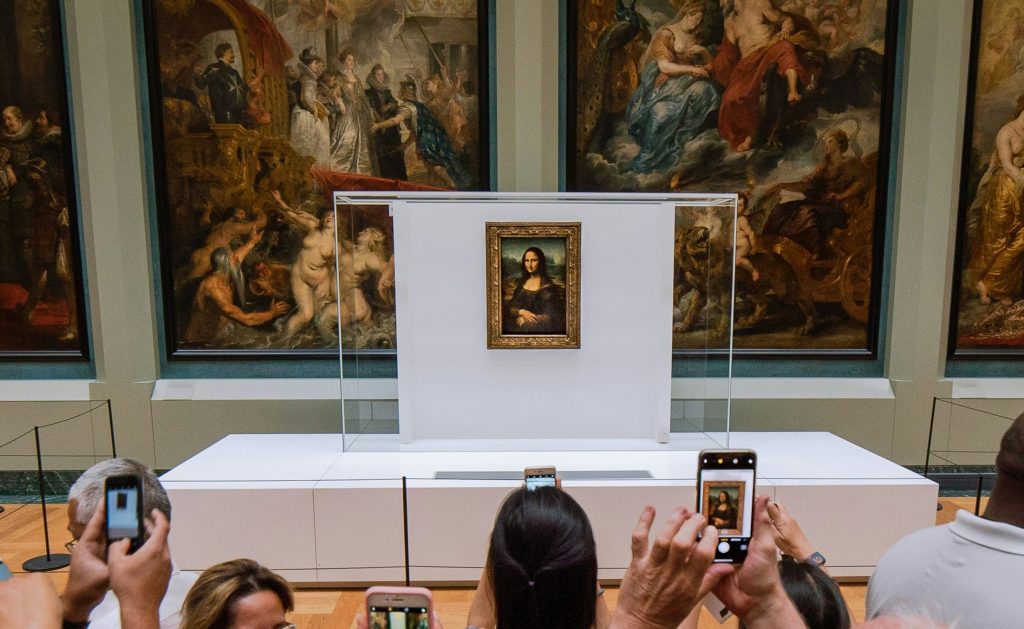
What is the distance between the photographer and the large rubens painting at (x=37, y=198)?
6273mm

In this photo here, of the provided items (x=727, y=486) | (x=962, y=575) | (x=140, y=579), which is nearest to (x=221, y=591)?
(x=140, y=579)

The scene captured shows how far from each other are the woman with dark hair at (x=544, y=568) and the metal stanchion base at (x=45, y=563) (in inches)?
225

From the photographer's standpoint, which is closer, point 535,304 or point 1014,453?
point 1014,453

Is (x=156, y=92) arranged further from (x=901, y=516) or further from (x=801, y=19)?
(x=901, y=516)

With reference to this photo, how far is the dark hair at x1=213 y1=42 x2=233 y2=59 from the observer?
249 inches

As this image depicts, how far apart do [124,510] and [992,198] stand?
9161 millimetres

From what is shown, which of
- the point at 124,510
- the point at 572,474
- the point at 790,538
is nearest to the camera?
the point at 124,510

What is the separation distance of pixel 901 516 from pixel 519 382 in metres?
3.65

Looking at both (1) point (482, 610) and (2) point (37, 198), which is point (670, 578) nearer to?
(1) point (482, 610)

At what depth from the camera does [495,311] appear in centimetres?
512

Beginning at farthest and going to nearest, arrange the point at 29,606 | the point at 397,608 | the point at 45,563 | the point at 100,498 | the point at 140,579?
the point at 45,563 → the point at 100,498 → the point at 397,608 → the point at 140,579 → the point at 29,606

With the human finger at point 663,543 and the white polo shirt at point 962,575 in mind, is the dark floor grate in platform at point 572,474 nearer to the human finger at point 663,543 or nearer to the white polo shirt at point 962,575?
the white polo shirt at point 962,575

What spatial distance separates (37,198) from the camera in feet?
21.2

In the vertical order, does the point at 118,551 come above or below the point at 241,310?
below
